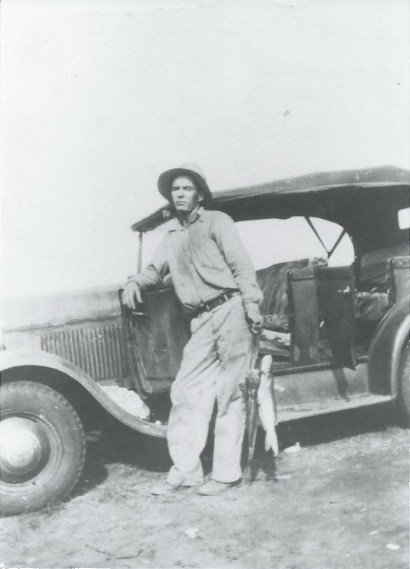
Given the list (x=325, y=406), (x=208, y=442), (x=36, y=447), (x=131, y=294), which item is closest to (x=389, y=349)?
(x=325, y=406)

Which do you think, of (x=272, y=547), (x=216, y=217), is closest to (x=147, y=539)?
(x=272, y=547)

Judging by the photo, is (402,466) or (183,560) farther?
(402,466)

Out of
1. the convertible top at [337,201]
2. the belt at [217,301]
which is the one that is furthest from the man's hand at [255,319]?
the convertible top at [337,201]

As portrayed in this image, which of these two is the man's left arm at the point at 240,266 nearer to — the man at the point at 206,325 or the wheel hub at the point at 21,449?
the man at the point at 206,325

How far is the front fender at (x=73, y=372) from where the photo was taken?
2.99 m

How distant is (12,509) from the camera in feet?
9.56

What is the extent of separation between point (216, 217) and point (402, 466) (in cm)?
188

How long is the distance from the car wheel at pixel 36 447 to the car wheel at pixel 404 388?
218 centimetres

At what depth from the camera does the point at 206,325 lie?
3.48 metres

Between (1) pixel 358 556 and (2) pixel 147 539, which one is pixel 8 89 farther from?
(1) pixel 358 556

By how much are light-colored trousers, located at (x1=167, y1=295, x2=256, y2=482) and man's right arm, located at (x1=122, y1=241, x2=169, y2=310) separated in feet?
1.30

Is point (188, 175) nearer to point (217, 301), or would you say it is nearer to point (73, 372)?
point (217, 301)

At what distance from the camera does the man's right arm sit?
3549 millimetres

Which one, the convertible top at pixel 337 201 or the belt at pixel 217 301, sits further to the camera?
the convertible top at pixel 337 201
